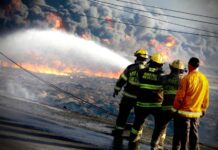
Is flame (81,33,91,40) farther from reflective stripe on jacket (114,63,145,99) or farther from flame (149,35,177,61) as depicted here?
reflective stripe on jacket (114,63,145,99)

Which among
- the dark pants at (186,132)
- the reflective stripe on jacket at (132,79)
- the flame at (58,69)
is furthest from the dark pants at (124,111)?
the flame at (58,69)

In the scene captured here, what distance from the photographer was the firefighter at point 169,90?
7418 millimetres

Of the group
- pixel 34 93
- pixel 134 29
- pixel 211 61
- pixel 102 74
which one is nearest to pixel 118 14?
pixel 134 29

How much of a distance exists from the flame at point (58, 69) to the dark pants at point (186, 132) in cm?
2595

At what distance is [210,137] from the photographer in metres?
16.4

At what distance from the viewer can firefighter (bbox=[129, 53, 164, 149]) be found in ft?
25.0

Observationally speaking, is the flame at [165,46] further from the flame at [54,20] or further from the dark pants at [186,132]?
the dark pants at [186,132]

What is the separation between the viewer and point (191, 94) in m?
6.56

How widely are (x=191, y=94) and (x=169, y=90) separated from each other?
953 millimetres

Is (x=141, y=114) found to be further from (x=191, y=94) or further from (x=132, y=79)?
(x=191, y=94)

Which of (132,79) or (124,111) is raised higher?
(132,79)

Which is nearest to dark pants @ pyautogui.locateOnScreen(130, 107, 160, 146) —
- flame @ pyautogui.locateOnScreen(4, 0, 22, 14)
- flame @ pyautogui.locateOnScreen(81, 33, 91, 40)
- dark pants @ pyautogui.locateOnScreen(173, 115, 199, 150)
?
dark pants @ pyautogui.locateOnScreen(173, 115, 199, 150)

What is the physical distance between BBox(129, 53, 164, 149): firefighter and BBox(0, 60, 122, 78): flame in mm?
24704

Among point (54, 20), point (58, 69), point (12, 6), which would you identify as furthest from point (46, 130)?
point (54, 20)
